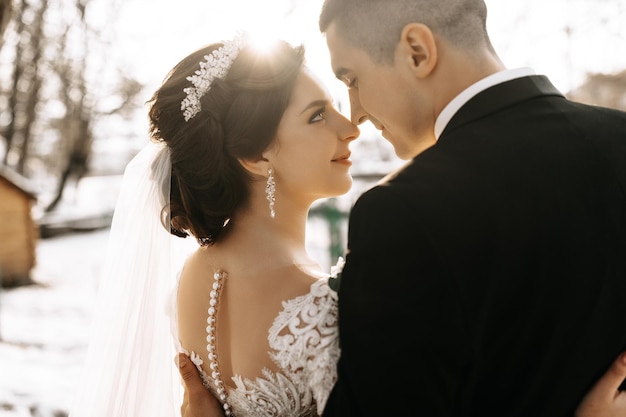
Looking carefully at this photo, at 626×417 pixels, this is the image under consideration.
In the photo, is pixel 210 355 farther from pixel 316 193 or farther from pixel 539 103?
pixel 539 103

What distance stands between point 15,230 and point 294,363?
13786mm

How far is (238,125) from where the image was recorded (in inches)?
100

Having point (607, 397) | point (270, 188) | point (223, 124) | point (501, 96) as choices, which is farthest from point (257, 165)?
point (607, 397)

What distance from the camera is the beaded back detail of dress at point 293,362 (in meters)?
2.14

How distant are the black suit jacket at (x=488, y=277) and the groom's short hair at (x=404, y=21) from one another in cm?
39

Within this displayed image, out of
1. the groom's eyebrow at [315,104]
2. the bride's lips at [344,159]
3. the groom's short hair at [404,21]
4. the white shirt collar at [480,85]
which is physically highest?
the groom's short hair at [404,21]

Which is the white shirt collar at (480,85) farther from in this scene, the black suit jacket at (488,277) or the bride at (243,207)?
the bride at (243,207)

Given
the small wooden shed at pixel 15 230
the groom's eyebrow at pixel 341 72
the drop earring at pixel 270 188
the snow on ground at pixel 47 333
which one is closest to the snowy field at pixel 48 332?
the snow on ground at pixel 47 333

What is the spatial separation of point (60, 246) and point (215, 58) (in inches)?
796

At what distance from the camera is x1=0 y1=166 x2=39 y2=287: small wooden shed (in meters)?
14.0

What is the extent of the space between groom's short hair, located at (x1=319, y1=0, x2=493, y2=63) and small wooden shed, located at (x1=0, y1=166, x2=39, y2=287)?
43.8ft

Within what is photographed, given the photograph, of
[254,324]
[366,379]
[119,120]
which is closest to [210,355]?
[254,324]

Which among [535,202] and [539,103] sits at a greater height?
[539,103]

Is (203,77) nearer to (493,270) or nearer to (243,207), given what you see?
(243,207)
